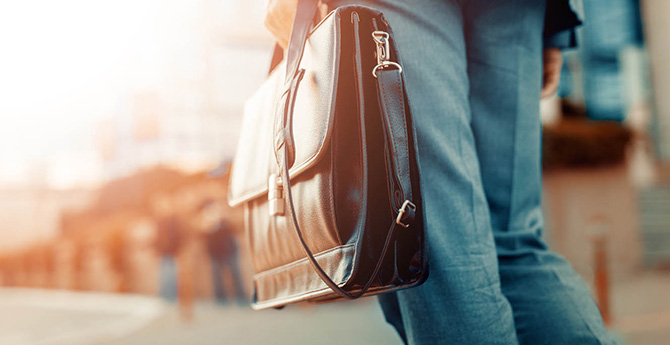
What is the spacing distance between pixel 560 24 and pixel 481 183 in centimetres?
35

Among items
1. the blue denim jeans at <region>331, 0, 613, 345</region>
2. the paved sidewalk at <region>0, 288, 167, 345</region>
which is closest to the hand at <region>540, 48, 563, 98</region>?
the blue denim jeans at <region>331, 0, 613, 345</region>

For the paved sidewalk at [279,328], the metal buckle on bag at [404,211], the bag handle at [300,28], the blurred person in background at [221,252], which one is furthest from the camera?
the blurred person in background at [221,252]

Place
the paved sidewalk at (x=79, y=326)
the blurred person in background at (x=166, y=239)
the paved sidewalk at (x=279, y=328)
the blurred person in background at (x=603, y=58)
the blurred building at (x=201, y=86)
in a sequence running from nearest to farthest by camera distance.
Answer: the paved sidewalk at (x=279, y=328) < the paved sidewalk at (x=79, y=326) < the blurred person in background at (x=166, y=239) < the blurred person in background at (x=603, y=58) < the blurred building at (x=201, y=86)

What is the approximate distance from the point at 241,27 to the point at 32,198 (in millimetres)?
12884

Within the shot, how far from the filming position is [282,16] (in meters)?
0.87

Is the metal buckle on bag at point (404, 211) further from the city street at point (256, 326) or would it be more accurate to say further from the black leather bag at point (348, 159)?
the city street at point (256, 326)

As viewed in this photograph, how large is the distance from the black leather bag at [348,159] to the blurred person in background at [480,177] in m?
0.03

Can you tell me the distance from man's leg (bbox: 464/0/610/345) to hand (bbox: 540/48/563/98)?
0.19m

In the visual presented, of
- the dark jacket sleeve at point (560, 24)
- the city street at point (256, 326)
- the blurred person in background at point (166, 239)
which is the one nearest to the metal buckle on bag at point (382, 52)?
the dark jacket sleeve at point (560, 24)

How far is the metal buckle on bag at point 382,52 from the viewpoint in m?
0.71

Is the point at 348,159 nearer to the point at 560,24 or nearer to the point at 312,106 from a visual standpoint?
the point at 312,106

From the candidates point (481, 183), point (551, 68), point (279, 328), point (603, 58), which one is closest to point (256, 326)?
point (279, 328)

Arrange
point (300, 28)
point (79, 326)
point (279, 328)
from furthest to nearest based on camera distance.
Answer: point (79, 326), point (279, 328), point (300, 28)

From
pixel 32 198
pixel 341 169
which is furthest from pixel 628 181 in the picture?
pixel 32 198
